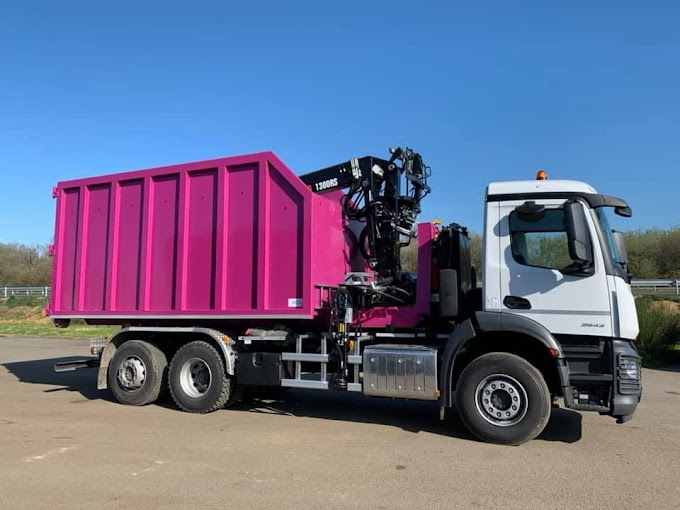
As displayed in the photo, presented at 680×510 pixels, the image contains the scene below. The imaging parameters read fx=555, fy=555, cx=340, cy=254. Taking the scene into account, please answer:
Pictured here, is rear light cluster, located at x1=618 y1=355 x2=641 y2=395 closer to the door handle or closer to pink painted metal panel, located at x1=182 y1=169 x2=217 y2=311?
the door handle

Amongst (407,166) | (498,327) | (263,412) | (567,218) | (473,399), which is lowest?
(263,412)

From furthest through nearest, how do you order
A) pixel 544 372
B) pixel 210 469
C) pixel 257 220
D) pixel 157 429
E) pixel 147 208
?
pixel 147 208 → pixel 257 220 → pixel 157 429 → pixel 544 372 → pixel 210 469

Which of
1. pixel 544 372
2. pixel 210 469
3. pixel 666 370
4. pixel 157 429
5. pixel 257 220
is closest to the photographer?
pixel 210 469

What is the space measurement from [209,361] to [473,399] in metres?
3.84

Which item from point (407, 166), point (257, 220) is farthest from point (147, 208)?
point (407, 166)

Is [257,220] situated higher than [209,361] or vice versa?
[257,220]

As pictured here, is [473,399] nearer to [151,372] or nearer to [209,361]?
[209,361]

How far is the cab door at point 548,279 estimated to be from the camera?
20.0ft

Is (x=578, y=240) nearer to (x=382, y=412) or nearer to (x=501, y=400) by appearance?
(x=501, y=400)

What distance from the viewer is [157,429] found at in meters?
7.04

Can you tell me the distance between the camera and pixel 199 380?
8328 mm

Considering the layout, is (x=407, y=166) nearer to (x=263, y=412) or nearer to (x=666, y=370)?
(x=263, y=412)

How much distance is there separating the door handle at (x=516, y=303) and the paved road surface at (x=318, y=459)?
155 centimetres

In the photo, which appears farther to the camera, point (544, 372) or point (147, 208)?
point (147, 208)
